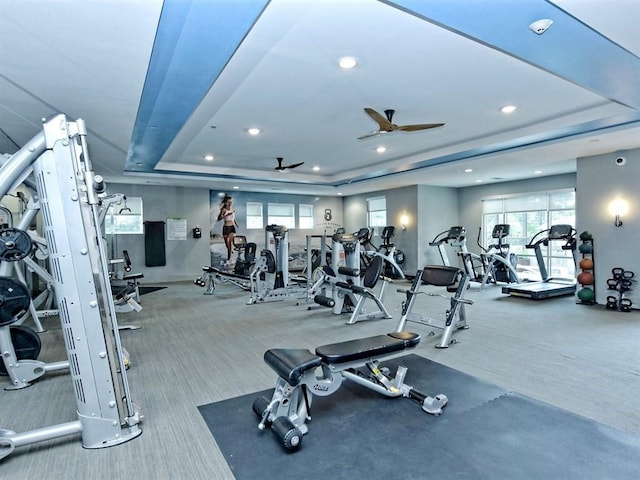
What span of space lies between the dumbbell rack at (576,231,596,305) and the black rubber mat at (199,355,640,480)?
14.1 feet

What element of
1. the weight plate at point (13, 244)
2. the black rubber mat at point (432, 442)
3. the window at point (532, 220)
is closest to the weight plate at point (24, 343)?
the weight plate at point (13, 244)

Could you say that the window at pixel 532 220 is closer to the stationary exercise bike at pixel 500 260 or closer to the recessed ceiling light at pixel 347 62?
the stationary exercise bike at pixel 500 260

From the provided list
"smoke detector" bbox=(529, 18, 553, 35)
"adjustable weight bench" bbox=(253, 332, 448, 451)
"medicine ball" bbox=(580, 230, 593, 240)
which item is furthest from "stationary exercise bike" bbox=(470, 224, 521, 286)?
"smoke detector" bbox=(529, 18, 553, 35)

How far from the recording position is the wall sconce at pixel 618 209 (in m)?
5.67

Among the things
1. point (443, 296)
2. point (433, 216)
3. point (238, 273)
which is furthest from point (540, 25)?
point (433, 216)

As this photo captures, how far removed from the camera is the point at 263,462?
204 centimetres

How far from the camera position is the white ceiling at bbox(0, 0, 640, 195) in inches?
91.6

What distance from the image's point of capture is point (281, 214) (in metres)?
11.2

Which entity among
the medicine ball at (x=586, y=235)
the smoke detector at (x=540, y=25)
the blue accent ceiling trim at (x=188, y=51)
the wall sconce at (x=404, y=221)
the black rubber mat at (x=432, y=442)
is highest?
the blue accent ceiling trim at (x=188, y=51)

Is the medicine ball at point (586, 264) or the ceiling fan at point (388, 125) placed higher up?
the ceiling fan at point (388, 125)

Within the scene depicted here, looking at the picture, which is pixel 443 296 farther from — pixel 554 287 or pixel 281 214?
pixel 281 214

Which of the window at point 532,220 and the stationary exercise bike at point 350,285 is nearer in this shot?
the stationary exercise bike at point 350,285

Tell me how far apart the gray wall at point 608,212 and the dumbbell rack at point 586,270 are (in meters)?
0.07

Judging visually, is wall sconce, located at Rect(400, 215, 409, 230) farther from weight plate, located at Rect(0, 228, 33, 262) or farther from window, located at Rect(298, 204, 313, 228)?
weight plate, located at Rect(0, 228, 33, 262)
